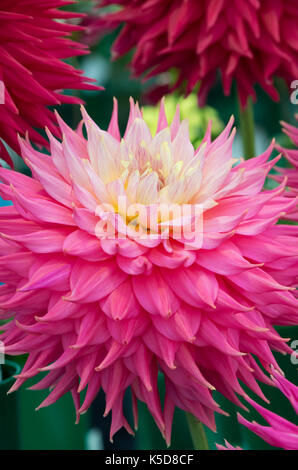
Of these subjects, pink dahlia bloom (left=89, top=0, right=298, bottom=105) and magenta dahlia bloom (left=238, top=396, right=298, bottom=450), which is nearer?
magenta dahlia bloom (left=238, top=396, right=298, bottom=450)

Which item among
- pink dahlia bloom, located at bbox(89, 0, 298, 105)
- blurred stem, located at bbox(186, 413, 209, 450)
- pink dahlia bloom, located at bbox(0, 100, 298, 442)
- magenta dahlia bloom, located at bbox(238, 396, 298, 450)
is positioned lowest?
blurred stem, located at bbox(186, 413, 209, 450)

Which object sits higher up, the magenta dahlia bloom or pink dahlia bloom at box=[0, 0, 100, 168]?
pink dahlia bloom at box=[0, 0, 100, 168]

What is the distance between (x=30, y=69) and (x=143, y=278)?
11cm

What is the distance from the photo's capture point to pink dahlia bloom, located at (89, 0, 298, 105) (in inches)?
11.9

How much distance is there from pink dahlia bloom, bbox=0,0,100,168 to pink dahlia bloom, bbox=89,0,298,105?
0.07 meters

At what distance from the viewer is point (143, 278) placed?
200mm

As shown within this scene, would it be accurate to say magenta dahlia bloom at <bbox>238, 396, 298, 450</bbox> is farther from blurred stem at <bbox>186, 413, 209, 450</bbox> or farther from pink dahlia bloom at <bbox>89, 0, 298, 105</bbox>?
pink dahlia bloom at <bbox>89, 0, 298, 105</bbox>

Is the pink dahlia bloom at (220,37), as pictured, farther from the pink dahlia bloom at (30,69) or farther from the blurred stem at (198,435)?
the blurred stem at (198,435)

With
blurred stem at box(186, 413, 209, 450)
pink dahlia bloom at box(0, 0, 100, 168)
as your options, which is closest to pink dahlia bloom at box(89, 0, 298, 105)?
pink dahlia bloom at box(0, 0, 100, 168)

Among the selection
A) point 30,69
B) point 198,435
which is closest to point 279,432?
point 198,435

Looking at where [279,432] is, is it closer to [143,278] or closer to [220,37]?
[143,278]

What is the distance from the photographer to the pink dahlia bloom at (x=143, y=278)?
7.6 inches
